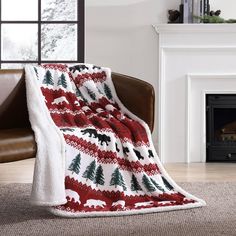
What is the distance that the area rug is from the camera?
9.48ft

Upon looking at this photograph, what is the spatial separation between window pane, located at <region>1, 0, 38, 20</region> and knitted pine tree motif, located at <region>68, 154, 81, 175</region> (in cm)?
303

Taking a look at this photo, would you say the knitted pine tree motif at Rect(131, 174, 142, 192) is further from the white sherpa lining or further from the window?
the window

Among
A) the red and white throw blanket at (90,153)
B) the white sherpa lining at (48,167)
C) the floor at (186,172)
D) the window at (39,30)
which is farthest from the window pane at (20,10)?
the white sherpa lining at (48,167)

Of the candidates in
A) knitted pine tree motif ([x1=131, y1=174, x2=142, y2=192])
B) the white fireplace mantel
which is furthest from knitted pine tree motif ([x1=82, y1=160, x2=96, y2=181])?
the white fireplace mantel

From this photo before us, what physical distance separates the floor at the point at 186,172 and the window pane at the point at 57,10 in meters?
1.37

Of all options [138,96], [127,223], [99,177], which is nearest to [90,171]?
[99,177]

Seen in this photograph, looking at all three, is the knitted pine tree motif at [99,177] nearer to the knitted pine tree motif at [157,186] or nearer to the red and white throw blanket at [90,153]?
the red and white throw blanket at [90,153]

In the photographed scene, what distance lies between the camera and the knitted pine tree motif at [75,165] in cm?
325

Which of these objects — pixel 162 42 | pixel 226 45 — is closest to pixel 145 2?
pixel 162 42

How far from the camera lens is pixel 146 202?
133 inches

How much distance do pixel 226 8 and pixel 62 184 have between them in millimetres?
3126

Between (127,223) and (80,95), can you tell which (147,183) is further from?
(80,95)

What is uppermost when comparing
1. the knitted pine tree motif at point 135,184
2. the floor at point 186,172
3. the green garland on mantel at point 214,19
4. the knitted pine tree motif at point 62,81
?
the green garland on mantel at point 214,19

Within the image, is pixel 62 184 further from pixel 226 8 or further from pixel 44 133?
pixel 226 8
